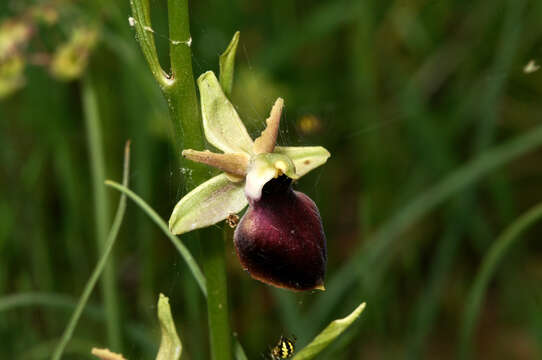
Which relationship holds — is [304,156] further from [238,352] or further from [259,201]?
[238,352]

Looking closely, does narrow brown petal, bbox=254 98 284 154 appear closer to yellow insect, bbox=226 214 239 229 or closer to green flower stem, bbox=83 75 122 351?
yellow insect, bbox=226 214 239 229

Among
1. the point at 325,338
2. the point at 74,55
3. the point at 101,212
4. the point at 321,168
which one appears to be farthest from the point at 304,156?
the point at 321,168

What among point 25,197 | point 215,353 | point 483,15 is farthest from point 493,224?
point 215,353

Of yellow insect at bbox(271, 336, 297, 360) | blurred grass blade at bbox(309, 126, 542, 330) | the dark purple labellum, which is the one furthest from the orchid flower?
blurred grass blade at bbox(309, 126, 542, 330)

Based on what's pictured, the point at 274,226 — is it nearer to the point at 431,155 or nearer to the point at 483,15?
the point at 431,155

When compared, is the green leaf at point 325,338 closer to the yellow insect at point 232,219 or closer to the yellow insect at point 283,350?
the yellow insect at point 283,350
